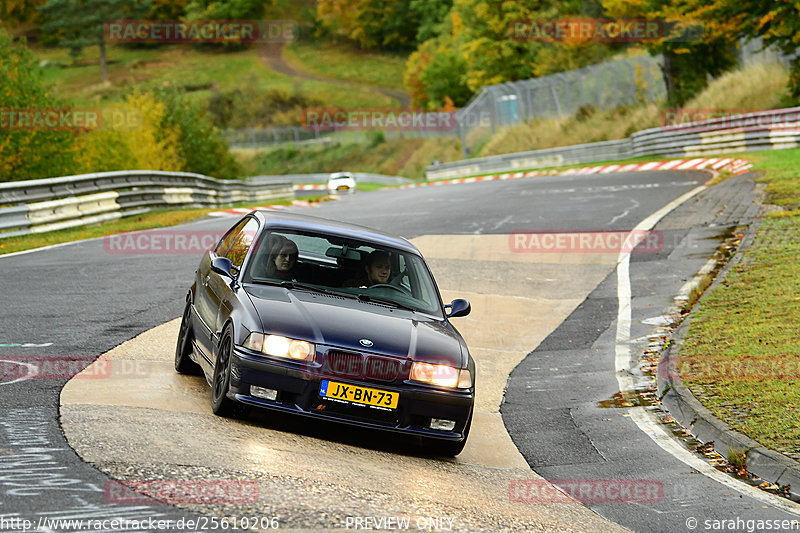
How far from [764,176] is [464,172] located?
3202cm

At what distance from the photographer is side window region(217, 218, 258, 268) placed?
8984mm

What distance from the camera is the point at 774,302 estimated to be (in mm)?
12898

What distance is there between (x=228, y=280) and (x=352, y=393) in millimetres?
1776

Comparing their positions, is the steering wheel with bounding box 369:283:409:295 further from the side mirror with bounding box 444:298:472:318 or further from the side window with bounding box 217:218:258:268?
the side window with bounding box 217:218:258:268

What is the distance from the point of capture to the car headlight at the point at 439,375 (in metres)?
7.66

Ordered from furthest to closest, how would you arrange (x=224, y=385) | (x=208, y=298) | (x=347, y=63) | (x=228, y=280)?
(x=347, y=63) → (x=208, y=298) → (x=228, y=280) → (x=224, y=385)

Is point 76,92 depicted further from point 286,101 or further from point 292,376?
point 292,376

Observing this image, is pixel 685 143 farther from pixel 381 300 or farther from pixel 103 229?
pixel 381 300

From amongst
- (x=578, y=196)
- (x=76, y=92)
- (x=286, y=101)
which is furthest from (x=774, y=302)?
(x=76, y=92)

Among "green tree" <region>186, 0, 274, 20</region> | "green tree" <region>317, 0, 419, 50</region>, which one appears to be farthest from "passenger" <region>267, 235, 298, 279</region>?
"green tree" <region>186, 0, 274, 20</region>

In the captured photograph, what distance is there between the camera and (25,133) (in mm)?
29359

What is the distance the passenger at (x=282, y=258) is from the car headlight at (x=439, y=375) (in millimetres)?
1543

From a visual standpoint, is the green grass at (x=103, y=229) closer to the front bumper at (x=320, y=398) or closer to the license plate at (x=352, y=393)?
the front bumper at (x=320, y=398)

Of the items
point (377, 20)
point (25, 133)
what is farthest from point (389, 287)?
point (377, 20)
